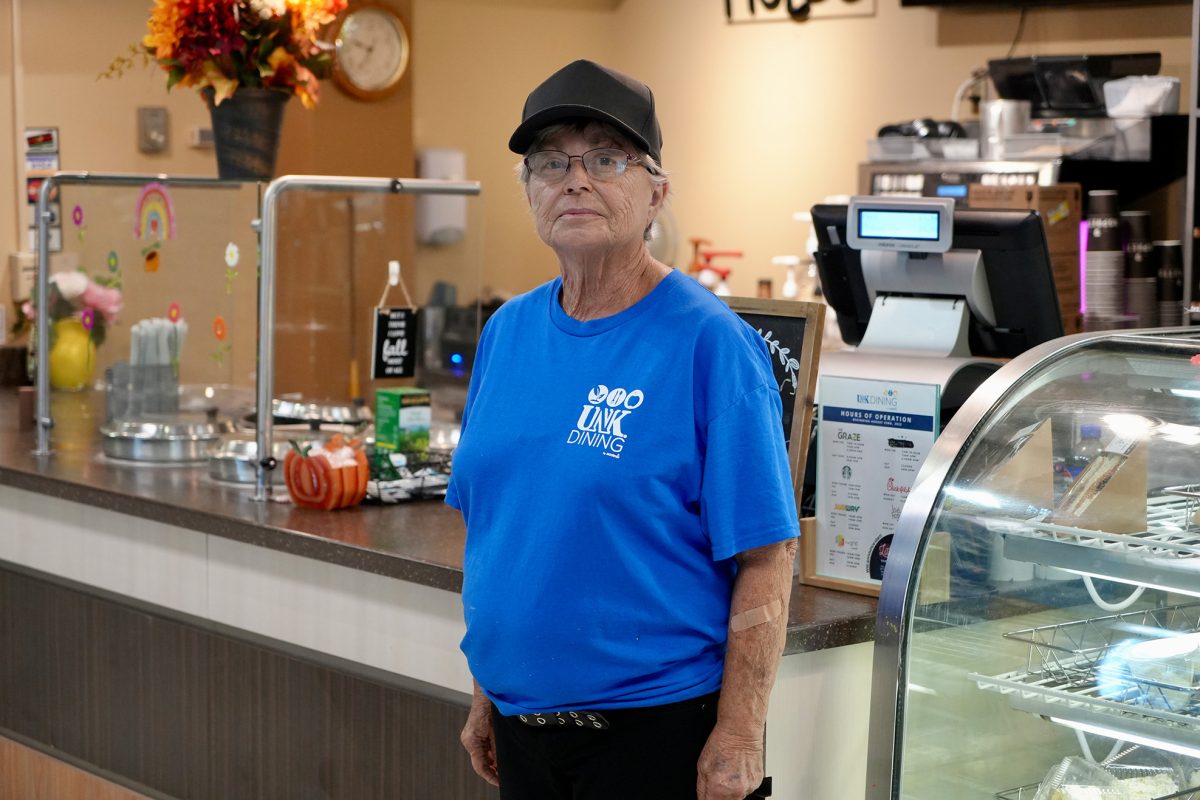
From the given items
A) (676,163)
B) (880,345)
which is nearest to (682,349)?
(880,345)

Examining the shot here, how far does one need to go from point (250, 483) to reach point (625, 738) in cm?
168

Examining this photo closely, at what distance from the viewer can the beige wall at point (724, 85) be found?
281 inches

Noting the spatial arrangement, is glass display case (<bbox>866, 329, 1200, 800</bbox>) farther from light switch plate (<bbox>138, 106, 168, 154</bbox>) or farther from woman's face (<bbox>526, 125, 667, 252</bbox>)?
light switch plate (<bbox>138, 106, 168, 154</bbox>)

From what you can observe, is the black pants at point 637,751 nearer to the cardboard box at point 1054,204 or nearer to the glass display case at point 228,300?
the glass display case at point 228,300

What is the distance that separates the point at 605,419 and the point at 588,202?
268 mm

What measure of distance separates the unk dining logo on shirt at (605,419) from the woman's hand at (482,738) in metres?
0.47

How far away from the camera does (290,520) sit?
2904 millimetres

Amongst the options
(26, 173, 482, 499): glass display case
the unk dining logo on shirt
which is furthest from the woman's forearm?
(26, 173, 482, 499): glass display case

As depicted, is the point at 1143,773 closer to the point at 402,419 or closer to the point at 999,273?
the point at 999,273

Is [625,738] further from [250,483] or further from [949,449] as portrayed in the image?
[250,483]

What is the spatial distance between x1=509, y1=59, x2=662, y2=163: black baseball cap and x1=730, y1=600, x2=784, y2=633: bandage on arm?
22.5 inches

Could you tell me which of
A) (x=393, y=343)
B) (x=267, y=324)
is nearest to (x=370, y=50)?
(x=393, y=343)

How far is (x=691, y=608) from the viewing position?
5.88 feet

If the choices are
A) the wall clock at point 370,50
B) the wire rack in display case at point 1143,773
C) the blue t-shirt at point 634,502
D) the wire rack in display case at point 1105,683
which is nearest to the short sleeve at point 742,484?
the blue t-shirt at point 634,502
